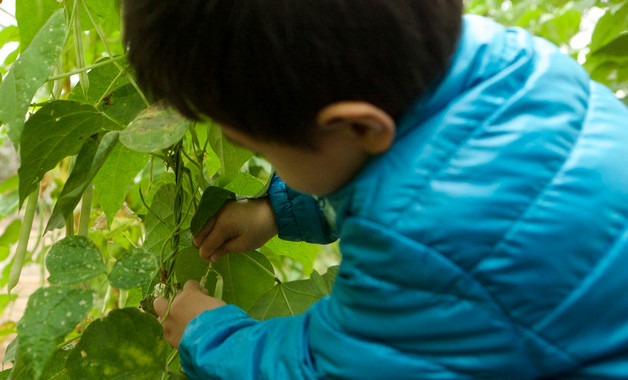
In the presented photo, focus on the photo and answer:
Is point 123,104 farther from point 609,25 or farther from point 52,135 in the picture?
point 609,25

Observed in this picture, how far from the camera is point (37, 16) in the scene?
0.62 m

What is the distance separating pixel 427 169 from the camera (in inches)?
16.7

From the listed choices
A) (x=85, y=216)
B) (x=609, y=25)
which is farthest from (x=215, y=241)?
(x=609, y=25)

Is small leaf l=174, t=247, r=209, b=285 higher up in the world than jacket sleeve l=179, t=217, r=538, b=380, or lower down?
lower down

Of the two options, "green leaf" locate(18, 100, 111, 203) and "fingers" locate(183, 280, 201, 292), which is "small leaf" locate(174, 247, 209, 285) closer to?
"fingers" locate(183, 280, 201, 292)

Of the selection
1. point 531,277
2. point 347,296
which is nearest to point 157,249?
point 347,296

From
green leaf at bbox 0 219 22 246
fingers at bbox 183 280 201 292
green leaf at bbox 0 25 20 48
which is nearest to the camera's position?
fingers at bbox 183 280 201 292

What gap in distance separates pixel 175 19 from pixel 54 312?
8.6 inches

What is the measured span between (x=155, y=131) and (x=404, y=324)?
0.24m

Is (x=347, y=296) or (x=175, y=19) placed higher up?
(x=175, y=19)

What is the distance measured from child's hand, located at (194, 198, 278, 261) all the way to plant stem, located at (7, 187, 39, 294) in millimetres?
154

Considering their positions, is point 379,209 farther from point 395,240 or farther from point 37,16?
point 37,16

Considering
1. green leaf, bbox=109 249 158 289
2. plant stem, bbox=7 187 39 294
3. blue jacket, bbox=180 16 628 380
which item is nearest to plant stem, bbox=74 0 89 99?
plant stem, bbox=7 187 39 294

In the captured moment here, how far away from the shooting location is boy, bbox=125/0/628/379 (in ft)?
1.34
